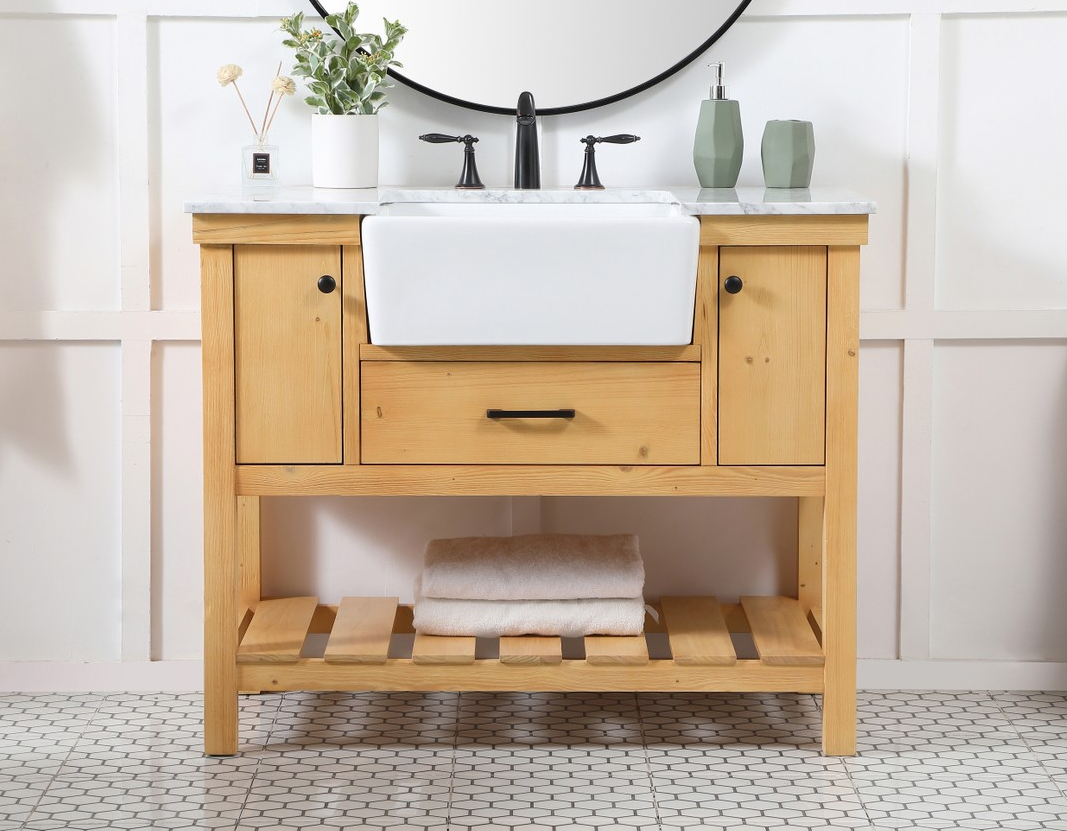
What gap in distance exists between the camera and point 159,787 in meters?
1.88

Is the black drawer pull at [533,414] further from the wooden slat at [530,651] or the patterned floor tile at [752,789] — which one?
the patterned floor tile at [752,789]

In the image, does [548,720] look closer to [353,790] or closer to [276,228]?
[353,790]

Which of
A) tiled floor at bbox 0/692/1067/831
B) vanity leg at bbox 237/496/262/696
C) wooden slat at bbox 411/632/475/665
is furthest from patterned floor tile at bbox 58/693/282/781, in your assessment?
wooden slat at bbox 411/632/475/665

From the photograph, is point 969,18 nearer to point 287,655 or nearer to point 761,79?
point 761,79

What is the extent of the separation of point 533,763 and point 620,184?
40.9 inches

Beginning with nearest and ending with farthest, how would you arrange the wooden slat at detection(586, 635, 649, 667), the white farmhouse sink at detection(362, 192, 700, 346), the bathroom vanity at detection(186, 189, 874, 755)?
the white farmhouse sink at detection(362, 192, 700, 346)
the bathroom vanity at detection(186, 189, 874, 755)
the wooden slat at detection(586, 635, 649, 667)

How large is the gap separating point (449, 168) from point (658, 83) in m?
0.41

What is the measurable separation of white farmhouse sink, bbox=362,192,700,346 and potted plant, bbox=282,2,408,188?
0.35 m

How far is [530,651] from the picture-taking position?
1.95m

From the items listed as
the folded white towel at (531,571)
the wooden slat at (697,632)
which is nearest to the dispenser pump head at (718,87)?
the folded white towel at (531,571)

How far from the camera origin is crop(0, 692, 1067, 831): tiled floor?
1.78 m

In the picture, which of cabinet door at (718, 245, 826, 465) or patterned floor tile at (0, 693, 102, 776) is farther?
patterned floor tile at (0, 693, 102, 776)

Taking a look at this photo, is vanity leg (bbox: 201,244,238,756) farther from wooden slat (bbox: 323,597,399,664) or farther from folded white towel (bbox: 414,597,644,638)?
folded white towel (bbox: 414,597,644,638)

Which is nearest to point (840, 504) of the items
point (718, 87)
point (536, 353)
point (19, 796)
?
point (536, 353)
